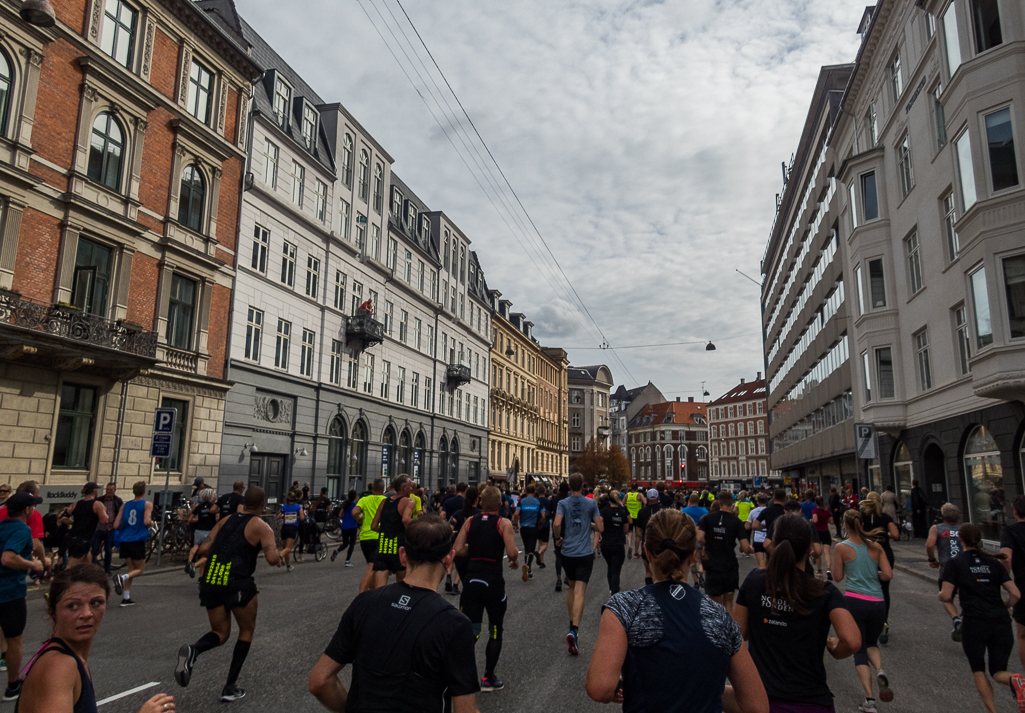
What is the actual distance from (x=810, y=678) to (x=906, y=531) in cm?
2330

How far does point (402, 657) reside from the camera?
2.84 m

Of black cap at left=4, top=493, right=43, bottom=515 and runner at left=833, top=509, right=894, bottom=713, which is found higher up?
black cap at left=4, top=493, right=43, bottom=515

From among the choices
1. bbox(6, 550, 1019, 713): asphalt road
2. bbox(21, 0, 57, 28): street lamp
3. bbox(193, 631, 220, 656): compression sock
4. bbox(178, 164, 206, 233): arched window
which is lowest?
bbox(6, 550, 1019, 713): asphalt road

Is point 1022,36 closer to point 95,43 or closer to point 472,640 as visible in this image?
point 472,640

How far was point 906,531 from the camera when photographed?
23.3 meters

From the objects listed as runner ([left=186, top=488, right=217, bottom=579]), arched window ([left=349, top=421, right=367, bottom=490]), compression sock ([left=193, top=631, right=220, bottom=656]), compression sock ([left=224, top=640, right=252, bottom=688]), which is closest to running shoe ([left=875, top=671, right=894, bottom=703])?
compression sock ([left=224, top=640, right=252, bottom=688])

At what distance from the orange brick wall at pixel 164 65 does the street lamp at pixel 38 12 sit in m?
4.90

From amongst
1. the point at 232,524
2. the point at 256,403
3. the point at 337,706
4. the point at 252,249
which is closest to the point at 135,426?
the point at 256,403

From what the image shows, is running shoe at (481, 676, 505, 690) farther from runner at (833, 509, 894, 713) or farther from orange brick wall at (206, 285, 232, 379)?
orange brick wall at (206, 285, 232, 379)

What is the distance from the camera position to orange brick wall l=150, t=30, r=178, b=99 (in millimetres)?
21484

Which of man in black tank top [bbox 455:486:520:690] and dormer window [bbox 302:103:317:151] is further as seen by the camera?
dormer window [bbox 302:103:317:151]

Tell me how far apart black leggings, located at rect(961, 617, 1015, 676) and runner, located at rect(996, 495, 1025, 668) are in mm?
361

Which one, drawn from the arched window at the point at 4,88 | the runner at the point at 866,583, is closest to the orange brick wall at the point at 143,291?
the arched window at the point at 4,88

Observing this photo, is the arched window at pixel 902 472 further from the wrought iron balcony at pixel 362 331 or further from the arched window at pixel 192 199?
the arched window at pixel 192 199
